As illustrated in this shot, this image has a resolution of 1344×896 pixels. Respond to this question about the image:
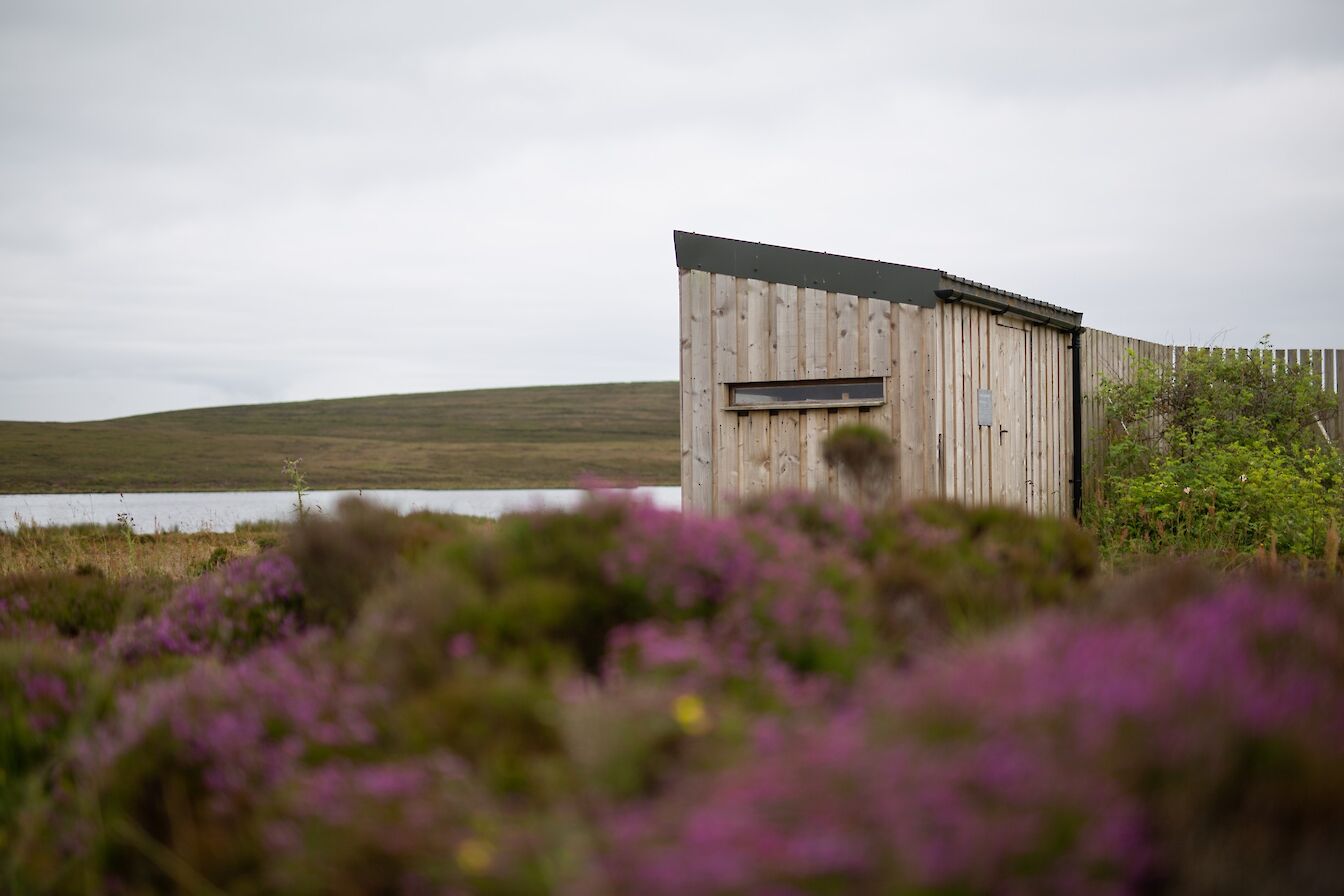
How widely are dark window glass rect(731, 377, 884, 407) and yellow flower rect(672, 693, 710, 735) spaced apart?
765 cm

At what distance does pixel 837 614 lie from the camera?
9.55 feet

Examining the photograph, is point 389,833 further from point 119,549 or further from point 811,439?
point 119,549

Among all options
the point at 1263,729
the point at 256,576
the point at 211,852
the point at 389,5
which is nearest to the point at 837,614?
the point at 1263,729

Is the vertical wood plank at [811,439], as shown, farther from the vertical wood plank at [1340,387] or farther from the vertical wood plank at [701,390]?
the vertical wood plank at [1340,387]

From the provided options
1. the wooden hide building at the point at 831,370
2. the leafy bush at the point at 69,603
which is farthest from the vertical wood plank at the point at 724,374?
the leafy bush at the point at 69,603

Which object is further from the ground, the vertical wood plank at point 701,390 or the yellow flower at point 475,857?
the vertical wood plank at point 701,390

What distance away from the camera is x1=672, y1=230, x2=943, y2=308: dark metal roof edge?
9336 mm

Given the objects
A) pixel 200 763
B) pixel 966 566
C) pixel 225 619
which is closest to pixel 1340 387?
pixel 966 566

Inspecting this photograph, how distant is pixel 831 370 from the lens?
970 cm

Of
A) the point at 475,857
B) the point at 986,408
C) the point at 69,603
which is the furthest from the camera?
the point at 986,408

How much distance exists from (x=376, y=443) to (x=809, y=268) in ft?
181

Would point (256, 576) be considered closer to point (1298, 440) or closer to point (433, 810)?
point (433, 810)

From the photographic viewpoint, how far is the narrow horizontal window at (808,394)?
9625 millimetres

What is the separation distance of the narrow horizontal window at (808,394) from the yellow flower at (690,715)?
7612mm
